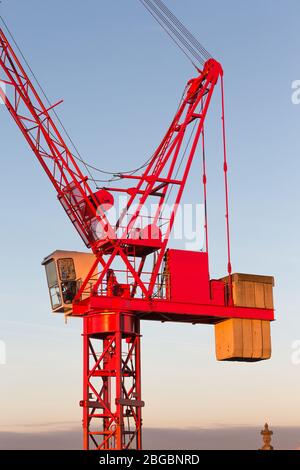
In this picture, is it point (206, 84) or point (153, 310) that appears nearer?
point (153, 310)

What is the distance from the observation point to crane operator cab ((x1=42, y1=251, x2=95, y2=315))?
3285 inches

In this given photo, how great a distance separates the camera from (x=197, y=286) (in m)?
77.2

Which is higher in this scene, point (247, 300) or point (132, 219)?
point (132, 219)

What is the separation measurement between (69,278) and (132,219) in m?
10.1

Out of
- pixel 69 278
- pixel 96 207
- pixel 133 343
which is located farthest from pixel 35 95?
pixel 133 343

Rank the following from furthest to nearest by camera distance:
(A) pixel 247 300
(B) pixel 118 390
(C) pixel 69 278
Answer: (C) pixel 69 278, (A) pixel 247 300, (B) pixel 118 390

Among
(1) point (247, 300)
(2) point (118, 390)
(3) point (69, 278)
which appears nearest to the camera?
(2) point (118, 390)

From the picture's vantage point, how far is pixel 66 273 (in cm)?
8381

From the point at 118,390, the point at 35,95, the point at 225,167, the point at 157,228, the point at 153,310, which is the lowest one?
the point at 118,390

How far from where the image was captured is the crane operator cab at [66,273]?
3285 inches

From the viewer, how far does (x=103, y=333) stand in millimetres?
74750

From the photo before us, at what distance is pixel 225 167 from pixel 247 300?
10.9 m

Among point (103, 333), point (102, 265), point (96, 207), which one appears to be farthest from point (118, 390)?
point (96, 207)

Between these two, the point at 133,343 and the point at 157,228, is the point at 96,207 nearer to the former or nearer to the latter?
the point at 157,228
